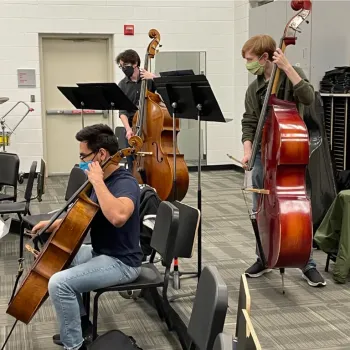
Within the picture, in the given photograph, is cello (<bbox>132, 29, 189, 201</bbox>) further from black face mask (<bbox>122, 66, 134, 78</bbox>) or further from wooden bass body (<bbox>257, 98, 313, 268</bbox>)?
wooden bass body (<bbox>257, 98, 313, 268</bbox>)

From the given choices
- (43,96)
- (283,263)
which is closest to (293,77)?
(283,263)

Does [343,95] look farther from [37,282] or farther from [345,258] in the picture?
[37,282]

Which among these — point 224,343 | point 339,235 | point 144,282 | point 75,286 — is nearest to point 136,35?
point 339,235

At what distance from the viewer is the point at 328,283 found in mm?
3613

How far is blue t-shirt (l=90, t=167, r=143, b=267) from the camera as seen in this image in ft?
8.21

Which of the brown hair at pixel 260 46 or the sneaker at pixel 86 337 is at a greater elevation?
the brown hair at pixel 260 46

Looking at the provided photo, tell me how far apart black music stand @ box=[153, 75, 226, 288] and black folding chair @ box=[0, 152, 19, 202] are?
163 cm

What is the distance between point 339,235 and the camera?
373 cm

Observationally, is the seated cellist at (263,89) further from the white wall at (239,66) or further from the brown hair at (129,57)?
the white wall at (239,66)

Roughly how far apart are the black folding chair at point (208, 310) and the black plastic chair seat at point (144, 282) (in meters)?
0.75

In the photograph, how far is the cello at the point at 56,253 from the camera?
94.5 inches

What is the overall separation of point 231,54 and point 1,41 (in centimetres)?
324

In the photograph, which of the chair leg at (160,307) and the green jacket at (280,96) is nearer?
the chair leg at (160,307)

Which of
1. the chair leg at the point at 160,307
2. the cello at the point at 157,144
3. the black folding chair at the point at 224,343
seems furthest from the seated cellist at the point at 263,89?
the black folding chair at the point at 224,343
